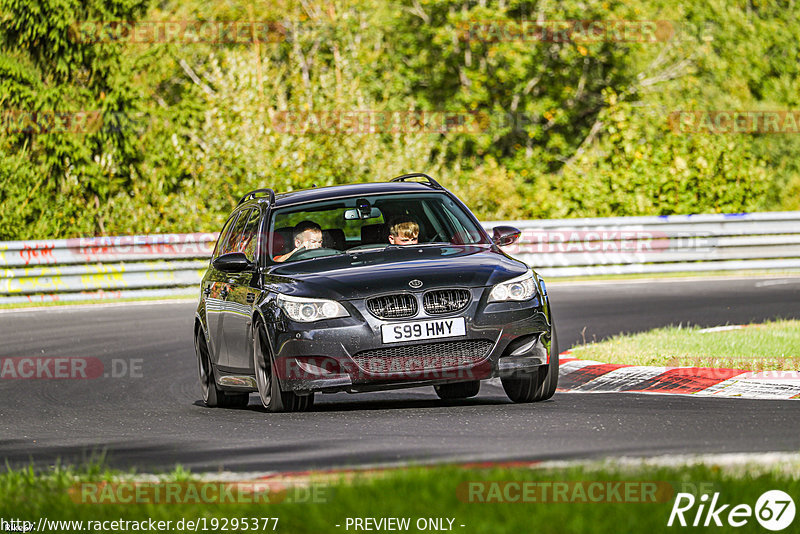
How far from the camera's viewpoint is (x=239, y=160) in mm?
28719

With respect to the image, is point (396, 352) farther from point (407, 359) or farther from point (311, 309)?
point (311, 309)

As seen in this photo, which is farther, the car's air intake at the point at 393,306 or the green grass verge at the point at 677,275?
the green grass verge at the point at 677,275

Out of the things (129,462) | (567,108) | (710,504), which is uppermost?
(710,504)

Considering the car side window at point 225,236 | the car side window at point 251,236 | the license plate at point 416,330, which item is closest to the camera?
the license plate at point 416,330

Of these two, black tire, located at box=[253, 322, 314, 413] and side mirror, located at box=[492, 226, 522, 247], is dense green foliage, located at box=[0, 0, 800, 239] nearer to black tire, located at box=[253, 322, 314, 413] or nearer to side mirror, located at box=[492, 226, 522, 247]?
side mirror, located at box=[492, 226, 522, 247]

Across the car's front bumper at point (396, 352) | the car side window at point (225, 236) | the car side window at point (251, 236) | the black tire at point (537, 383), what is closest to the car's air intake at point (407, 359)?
the car's front bumper at point (396, 352)

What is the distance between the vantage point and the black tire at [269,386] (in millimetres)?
9852

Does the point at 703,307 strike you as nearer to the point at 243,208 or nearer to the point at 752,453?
the point at 243,208

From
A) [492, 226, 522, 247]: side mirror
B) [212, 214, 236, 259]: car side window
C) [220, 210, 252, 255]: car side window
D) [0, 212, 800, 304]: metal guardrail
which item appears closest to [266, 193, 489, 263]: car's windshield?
[492, 226, 522, 247]: side mirror

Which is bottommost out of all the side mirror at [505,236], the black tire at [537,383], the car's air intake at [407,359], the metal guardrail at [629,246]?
the metal guardrail at [629,246]

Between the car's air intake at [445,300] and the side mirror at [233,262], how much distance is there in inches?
71.3

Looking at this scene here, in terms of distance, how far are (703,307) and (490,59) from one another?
24.7 m

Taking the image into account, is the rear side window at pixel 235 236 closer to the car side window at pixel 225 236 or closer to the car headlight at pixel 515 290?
the car side window at pixel 225 236

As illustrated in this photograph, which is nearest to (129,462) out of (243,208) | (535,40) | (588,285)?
(243,208)
